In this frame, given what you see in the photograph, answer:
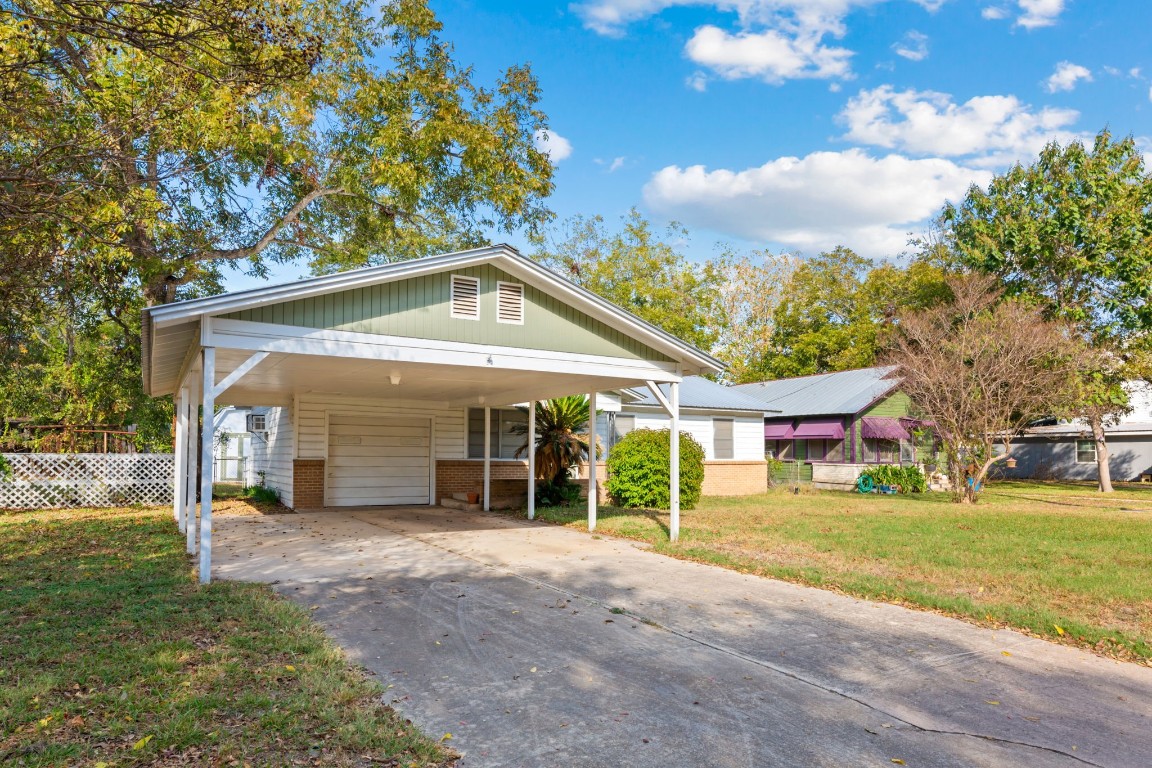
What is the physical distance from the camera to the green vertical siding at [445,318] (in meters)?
8.51

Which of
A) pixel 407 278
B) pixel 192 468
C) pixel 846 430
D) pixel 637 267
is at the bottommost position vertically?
pixel 192 468

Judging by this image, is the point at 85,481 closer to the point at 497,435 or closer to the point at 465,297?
the point at 497,435

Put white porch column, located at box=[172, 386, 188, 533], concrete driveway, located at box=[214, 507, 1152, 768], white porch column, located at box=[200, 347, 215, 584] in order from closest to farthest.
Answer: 1. concrete driveway, located at box=[214, 507, 1152, 768]
2. white porch column, located at box=[200, 347, 215, 584]
3. white porch column, located at box=[172, 386, 188, 533]

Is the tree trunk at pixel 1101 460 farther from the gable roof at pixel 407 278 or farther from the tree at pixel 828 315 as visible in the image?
the gable roof at pixel 407 278

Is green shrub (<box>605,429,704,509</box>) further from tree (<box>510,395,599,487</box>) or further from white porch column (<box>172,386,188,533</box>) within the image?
white porch column (<box>172,386,188,533</box>)

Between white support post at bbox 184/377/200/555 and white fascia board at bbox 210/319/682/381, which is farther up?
white fascia board at bbox 210/319/682/381

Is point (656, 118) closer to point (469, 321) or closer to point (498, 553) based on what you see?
point (469, 321)

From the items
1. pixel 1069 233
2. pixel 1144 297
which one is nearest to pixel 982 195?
pixel 1069 233

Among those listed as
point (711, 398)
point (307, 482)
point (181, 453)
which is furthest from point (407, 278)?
point (711, 398)

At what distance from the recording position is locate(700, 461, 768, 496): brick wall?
70.2ft

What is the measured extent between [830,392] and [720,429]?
28.4 feet

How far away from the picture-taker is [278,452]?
17.9 meters

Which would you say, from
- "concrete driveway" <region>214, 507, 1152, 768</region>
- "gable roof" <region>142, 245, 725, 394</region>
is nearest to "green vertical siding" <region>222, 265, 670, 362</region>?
"gable roof" <region>142, 245, 725, 394</region>

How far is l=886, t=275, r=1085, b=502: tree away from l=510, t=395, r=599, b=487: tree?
9981 mm
